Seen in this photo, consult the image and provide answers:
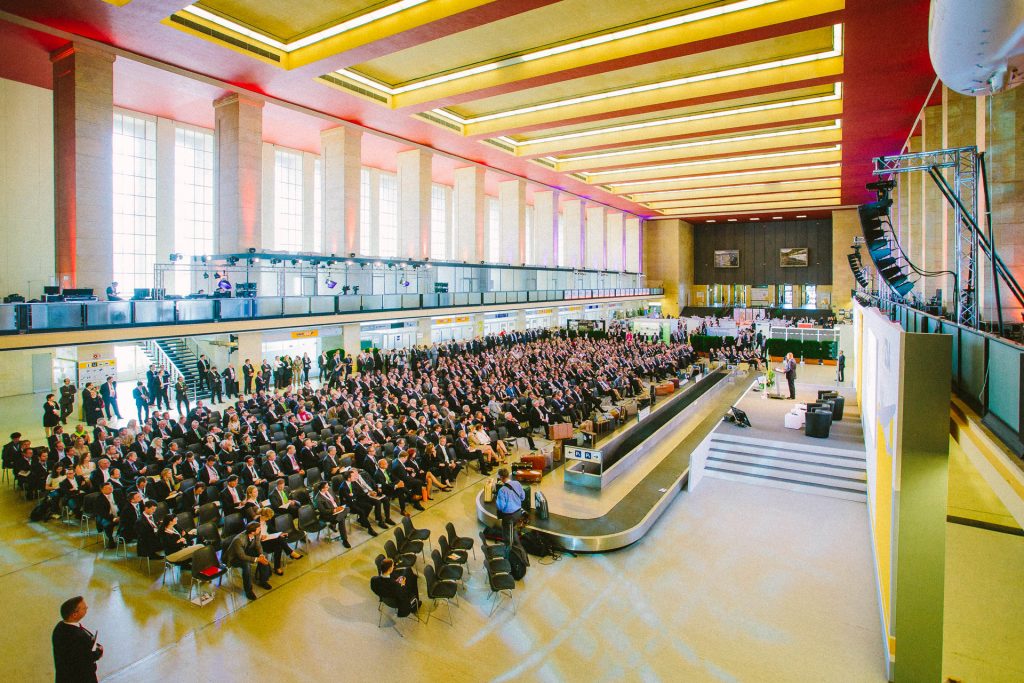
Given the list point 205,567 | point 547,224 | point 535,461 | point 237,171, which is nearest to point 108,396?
point 237,171

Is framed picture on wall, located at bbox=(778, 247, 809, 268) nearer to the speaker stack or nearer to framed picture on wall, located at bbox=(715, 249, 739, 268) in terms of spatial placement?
framed picture on wall, located at bbox=(715, 249, 739, 268)

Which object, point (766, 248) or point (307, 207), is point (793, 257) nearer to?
point (766, 248)

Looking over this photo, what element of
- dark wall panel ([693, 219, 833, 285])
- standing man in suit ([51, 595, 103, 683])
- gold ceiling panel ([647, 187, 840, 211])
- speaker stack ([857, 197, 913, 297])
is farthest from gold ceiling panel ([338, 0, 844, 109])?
dark wall panel ([693, 219, 833, 285])

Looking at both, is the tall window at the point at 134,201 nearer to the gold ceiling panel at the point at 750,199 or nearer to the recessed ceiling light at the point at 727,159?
the recessed ceiling light at the point at 727,159

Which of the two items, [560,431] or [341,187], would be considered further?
[341,187]

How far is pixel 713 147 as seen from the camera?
23.5 metres

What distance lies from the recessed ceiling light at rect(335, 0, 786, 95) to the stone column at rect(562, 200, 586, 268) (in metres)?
19.9

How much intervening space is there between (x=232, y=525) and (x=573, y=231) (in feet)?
106

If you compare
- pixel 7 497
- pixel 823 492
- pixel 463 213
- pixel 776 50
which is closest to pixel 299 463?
pixel 7 497

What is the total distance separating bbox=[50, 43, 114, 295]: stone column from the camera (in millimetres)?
13070

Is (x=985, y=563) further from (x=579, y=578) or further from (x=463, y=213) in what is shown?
(x=463, y=213)

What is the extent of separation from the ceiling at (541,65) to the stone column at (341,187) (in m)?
0.77

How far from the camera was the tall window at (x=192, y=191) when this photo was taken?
19922mm

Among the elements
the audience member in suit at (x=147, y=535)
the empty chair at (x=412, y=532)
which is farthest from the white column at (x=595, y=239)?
the audience member in suit at (x=147, y=535)
